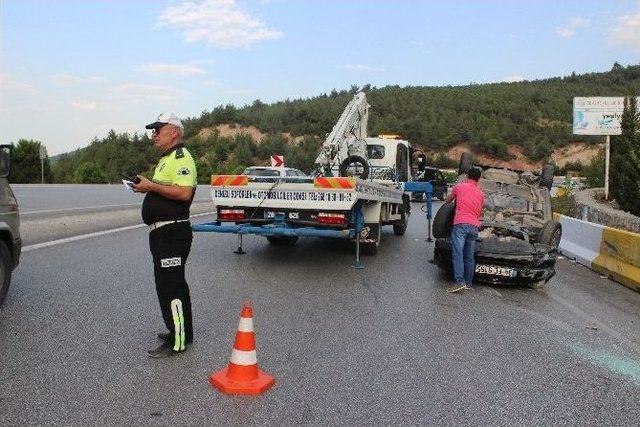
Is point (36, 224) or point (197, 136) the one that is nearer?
point (36, 224)

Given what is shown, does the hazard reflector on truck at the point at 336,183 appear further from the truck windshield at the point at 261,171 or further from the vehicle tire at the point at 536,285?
the truck windshield at the point at 261,171

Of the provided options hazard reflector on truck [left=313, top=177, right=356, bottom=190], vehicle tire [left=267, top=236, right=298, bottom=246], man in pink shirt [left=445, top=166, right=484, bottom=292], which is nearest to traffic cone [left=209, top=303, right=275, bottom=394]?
man in pink shirt [left=445, top=166, right=484, bottom=292]

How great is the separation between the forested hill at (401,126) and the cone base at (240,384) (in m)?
61.4

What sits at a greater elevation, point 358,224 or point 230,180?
point 230,180

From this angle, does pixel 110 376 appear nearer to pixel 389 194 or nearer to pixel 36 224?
pixel 389 194

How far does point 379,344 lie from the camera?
18.6 ft

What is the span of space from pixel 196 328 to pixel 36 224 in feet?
28.1

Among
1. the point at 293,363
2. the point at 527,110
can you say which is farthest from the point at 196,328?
the point at 527,110

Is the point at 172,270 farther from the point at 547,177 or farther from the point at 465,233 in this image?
the point at 547,177

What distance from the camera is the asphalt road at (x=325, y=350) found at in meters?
4.07

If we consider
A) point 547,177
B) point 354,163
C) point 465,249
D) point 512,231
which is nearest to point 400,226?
point 354,163

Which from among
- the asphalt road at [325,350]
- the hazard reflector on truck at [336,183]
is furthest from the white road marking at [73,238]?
the hazard reflector on truck at [336,183]

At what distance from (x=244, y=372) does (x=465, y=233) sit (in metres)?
4.94

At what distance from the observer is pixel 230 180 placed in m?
9.95
